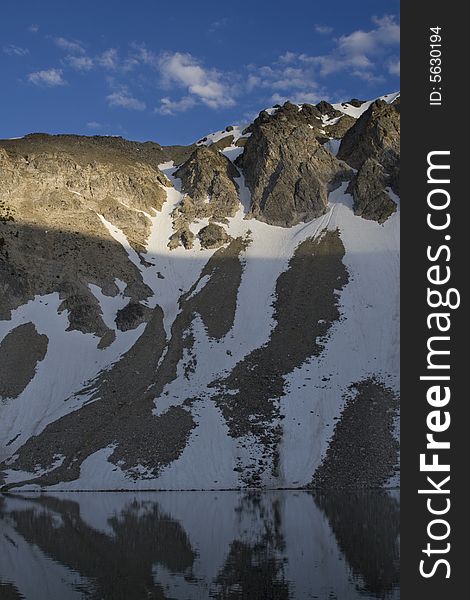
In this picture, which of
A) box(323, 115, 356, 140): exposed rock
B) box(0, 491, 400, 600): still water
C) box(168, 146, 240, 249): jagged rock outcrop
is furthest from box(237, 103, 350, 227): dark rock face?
box(0, 491, 400, 600): still water

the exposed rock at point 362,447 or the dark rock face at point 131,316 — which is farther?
the dark rock face at point 131,316

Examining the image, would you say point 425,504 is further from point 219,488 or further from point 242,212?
point 242,212

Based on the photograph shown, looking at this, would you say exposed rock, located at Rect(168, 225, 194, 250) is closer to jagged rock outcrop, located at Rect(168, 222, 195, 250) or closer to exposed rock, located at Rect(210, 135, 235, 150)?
jagged rock outcrop, located at Rect(168, 222, 195, 250)

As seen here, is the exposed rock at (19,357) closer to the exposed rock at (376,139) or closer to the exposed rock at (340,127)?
the exposed rock at (376,139)

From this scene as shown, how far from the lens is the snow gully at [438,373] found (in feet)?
59.8

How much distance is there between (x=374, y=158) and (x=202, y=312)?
5132 centimetres

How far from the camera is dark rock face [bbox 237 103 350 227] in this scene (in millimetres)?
124562

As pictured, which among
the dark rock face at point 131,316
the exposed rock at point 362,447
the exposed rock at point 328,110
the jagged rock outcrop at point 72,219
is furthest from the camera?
the exposed rock at point 328,110

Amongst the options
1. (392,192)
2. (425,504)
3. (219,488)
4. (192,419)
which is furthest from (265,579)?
(392,192)

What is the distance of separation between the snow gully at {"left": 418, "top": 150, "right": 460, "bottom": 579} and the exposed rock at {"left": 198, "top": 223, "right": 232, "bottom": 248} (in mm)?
96537

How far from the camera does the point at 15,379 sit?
282 ft

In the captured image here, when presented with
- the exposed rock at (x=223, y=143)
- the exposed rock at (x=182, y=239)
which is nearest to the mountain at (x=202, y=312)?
the exposed rock at (x=182, y=239)

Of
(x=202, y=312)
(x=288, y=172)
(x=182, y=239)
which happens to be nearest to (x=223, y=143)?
(x=288, y=172)

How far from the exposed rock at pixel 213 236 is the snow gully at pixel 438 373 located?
317ft
